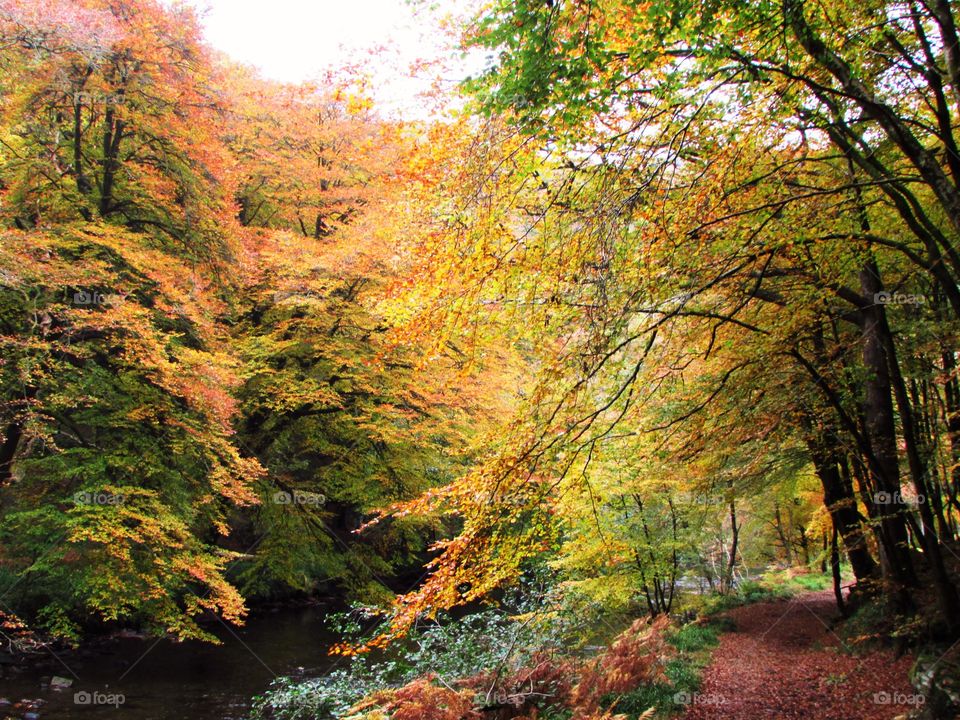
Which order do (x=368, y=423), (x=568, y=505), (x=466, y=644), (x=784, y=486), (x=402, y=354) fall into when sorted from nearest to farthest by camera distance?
(x=466, y=644), (x=568, y=505), (x=784, y=486), (x=368, y=423), (x=402, y=354)

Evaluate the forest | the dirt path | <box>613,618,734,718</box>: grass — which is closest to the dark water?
the forest

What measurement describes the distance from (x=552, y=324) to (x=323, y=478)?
11034 mm

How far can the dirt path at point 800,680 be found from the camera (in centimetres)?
733

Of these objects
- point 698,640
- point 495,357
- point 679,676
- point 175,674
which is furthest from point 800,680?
point 175,674

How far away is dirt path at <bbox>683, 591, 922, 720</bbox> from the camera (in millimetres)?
7332

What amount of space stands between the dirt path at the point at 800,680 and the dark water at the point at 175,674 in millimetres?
7379

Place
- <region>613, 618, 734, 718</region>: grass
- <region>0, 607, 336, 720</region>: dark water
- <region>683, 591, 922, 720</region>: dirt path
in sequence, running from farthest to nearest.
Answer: <region>0, 607, 336, 720</region>: dark water
<region>613, 618, 734, 718</region>: grass
<region>683, 591, 922, 720</region>: dirt path

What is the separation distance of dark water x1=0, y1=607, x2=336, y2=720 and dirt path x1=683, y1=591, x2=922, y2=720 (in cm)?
738

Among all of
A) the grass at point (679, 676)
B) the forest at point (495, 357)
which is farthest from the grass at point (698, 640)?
→ the forest at point (495, 357)

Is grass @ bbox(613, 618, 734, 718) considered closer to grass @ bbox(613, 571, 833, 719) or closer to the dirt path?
grass @ bbox(613, 571, 833, 719)

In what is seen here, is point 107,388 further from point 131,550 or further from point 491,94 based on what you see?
point 491,94

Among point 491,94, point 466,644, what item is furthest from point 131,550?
point 491,94

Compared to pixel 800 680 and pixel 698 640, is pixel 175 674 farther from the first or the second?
pixel 800 680

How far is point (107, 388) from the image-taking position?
1120 cm
